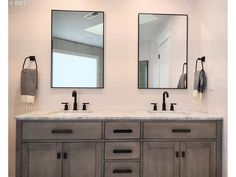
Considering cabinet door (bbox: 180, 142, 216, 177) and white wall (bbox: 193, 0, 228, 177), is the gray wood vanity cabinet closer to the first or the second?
cabinet door (bbox: 180, 142, 216, 177)

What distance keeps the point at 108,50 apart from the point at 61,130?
1.16m

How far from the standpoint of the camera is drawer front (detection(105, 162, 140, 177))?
7.02 feet

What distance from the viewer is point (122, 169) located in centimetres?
215

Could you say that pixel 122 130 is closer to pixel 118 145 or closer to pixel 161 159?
pixel 118 145

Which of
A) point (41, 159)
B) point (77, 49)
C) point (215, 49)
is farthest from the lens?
point (77, 49)

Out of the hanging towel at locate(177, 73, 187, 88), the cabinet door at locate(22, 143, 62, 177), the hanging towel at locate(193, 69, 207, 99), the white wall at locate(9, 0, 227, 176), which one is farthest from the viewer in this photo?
the hanging towel at locate(177, 73, 187, 88)

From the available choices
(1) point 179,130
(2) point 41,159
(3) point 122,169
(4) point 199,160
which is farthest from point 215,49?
(2) point 41,159

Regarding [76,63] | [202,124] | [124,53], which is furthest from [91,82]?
[202,124]

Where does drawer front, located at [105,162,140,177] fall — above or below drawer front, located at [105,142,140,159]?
below

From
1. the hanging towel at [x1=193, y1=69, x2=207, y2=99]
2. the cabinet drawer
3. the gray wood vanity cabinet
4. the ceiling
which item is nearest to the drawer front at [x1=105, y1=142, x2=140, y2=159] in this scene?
the gray wood vanity cabinet

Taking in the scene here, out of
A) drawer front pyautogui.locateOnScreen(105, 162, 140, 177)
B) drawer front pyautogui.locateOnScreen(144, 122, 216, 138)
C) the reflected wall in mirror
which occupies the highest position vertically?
the reflected wall in mirror

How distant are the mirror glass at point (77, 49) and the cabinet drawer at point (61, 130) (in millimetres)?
688

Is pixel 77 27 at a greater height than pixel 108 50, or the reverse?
pixel 77 27

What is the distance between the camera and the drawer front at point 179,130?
2184 millimetres
